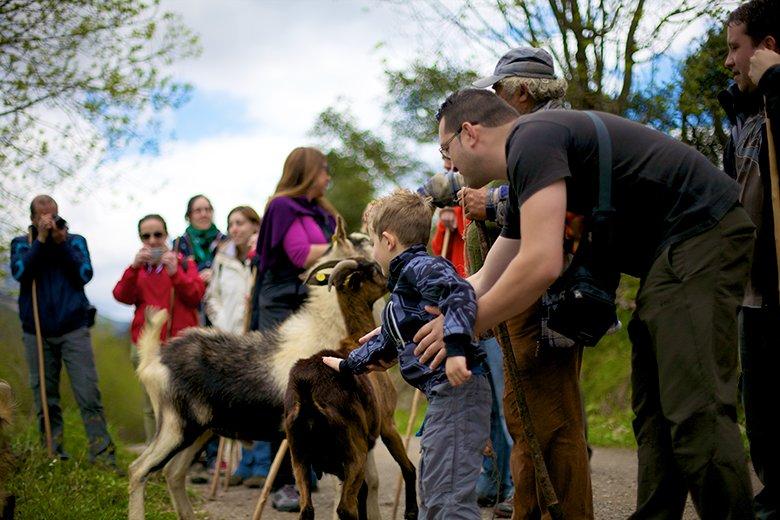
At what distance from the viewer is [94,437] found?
830cm

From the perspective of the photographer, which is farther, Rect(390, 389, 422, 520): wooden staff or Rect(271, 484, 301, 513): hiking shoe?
Rect(271, 484, 301, 513): hiking shoe

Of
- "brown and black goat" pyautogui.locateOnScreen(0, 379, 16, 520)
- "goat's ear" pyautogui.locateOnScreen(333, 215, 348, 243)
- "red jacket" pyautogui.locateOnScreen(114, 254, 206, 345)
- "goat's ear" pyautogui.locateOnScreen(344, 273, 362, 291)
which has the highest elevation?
"goat's ear" pyautogui.locateOnScreen(333, 215, 348, 243)

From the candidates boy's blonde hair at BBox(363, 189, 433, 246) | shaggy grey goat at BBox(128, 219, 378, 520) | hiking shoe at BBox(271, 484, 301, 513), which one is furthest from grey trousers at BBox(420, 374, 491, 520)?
hiking shoe at BBox(271, 484, 301, 513)

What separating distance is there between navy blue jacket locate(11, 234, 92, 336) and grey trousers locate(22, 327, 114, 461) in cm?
12

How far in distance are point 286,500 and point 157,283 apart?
2.92 metres

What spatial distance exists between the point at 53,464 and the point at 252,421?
2.39m

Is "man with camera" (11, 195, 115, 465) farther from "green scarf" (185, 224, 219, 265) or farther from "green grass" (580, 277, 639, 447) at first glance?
"green grass" (580, 277, 639, 447)

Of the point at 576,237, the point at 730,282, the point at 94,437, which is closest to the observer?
the point at 730,282

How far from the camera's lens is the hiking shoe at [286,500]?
22.6 ft

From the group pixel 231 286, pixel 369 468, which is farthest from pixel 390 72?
pixel 369 468

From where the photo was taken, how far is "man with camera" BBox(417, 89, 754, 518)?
326 cm

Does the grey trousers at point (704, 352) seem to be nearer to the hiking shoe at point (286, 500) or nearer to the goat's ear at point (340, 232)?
the goat's ear at point (340, 232)

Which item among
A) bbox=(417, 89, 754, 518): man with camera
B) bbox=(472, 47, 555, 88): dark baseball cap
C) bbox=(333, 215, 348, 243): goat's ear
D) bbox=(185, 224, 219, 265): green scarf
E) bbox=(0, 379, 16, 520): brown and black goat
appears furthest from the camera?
bbox=(185, 224, 219, 265): green scarf

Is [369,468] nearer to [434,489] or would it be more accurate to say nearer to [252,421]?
[252,421]
